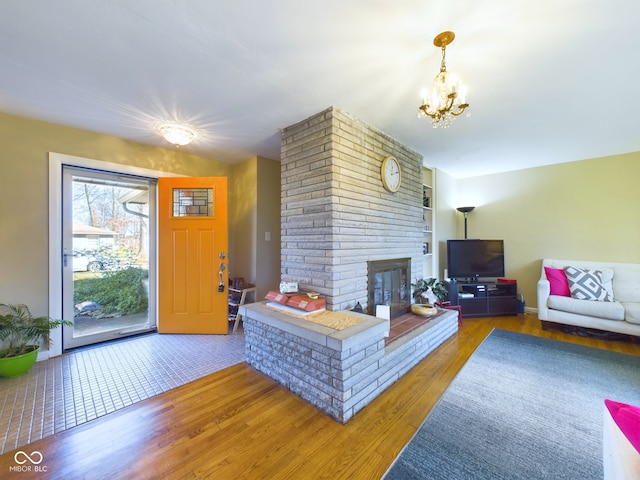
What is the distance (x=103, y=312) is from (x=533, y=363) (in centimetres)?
462

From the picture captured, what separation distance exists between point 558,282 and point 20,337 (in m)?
6.17

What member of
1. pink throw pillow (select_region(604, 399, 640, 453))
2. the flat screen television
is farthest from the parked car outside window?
the flat screen television

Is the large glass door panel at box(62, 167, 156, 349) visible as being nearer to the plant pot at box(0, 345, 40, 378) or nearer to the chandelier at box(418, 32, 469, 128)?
the plant pot at box(0, 345, 40, 378)

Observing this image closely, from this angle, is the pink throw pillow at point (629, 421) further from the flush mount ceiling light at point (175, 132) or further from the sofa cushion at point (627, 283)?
the sofa cushion at point (627, 283)

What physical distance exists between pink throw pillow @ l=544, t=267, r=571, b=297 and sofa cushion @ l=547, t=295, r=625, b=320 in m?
0.16

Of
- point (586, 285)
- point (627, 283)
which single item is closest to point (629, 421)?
point (586, 285)

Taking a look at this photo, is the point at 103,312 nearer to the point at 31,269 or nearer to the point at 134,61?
the point at 31,269

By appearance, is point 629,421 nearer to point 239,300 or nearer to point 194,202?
point 239,300

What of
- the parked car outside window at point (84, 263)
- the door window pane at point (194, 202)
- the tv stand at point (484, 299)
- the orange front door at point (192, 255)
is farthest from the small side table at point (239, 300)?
the tv stand at point (484, 299)

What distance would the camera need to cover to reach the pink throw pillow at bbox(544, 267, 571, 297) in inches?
135

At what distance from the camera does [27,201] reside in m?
2.38

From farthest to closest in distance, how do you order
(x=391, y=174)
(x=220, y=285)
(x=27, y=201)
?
(x=220, y=285)
(x=391, y=174)
(x=27, y=201)

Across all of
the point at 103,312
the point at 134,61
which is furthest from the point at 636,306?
the point at 103,312

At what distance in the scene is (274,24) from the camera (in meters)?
1.38
